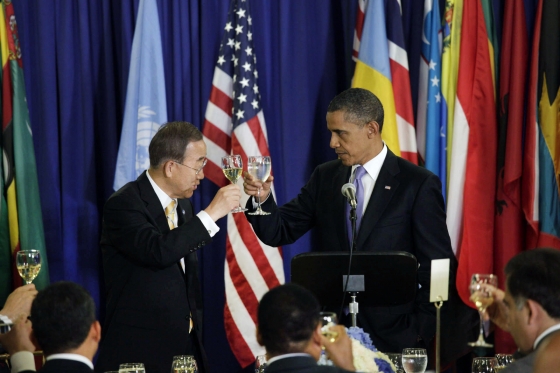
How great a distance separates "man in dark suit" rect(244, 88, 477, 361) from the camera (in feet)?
13.6

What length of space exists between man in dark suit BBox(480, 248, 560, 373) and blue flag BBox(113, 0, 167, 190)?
3604 mm

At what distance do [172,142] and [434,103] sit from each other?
2336mm

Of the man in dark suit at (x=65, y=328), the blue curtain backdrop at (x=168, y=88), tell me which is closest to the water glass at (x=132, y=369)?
the man in dark suit at (x=65, y=328)

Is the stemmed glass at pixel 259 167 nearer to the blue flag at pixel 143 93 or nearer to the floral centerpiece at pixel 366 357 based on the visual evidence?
the floral centerpiece at pixel 366 357

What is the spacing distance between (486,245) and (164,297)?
2542 mm

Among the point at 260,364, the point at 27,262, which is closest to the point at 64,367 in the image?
the point at 260,364

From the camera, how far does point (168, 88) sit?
6.23 metres

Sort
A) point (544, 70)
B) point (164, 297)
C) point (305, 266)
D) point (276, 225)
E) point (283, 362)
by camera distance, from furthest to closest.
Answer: point (544, 70) → point (276, 225) → point (164, 297) → point (305, 266) → point (283, 362)

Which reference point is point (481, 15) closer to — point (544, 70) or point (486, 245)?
point (544, 70)

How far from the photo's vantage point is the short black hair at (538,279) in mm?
2674

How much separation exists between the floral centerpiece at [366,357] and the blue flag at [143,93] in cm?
303

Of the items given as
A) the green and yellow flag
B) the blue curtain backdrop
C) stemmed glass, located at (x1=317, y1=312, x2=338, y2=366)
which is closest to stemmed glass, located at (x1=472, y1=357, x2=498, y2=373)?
stemmed glass, located at (x1=317, y1=312, x2=338, y2=366)

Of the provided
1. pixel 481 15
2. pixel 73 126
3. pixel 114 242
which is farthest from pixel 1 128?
pixel 481 15

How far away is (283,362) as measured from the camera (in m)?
2.51
